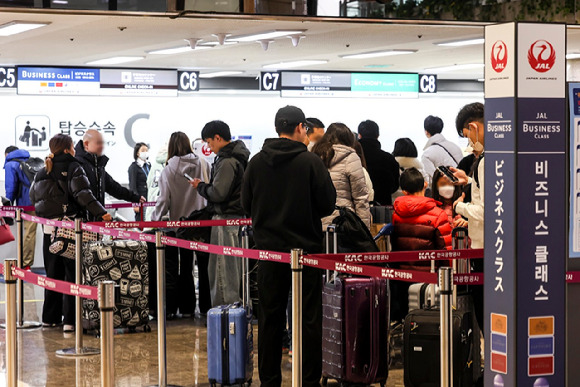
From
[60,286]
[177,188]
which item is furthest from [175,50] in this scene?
[60,286]

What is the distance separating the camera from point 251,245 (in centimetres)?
875

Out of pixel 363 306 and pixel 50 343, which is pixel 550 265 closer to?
pixel 363 306

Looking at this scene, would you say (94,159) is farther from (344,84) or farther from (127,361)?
(344,84)

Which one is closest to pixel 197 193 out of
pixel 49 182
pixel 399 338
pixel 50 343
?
pixel 49 182

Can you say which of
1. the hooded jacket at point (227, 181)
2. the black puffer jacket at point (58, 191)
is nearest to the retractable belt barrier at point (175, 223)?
the hooded jacket at point (227, 181)

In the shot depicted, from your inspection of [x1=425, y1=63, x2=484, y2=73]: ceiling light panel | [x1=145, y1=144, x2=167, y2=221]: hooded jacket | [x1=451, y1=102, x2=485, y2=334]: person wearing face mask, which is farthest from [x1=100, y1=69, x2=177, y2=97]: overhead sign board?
[x1=451, y1=102, x2=485, y2=334]: person wearing face mask

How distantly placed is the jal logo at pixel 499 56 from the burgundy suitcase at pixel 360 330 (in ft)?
6.80

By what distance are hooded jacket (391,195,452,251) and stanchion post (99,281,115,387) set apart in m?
3.07

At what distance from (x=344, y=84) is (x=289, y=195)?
901cm

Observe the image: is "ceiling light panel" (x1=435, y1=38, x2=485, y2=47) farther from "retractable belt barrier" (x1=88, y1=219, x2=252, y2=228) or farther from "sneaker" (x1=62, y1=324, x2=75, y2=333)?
"sneaker" (x1=62, y1=324, x2=75, y2=333)

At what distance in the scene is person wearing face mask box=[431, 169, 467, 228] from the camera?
7.48 metres

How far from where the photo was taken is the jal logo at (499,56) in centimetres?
444

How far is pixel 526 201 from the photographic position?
14.6 ft

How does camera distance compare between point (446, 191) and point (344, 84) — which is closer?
point (446, 191)
